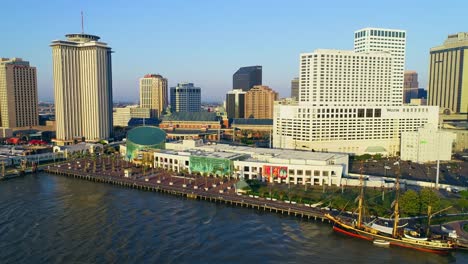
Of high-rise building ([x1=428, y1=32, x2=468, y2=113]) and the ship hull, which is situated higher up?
high-rise building ([x1=428, y1=32, x2=468, y2=113])

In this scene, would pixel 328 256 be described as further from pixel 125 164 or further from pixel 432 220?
pixel 125 164

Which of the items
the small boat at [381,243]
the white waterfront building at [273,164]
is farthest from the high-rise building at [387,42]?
the small boat at [381,243]

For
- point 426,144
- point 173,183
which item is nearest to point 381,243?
point 173,183

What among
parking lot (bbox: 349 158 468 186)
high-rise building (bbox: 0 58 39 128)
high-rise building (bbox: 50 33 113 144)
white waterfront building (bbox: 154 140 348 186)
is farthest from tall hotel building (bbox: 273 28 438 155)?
high-rise building (bbox: 0 58 39 128)

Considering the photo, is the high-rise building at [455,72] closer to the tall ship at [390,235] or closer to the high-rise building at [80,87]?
the high-rise building at [80,87]

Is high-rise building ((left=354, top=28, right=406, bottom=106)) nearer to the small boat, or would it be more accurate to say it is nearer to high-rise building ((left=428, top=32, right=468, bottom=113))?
high-rise building ((left=428, top=32, right=468, bottom=113))

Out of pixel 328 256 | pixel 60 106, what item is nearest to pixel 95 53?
pixel 60 106

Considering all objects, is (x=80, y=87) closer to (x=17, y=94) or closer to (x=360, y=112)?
(x=17, y=94)
